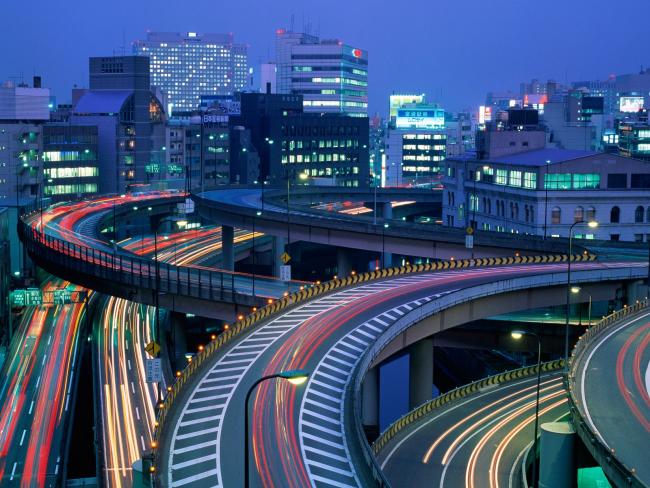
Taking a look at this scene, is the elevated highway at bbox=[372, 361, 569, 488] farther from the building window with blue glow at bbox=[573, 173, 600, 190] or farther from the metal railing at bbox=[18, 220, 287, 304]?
the building window with blue glow at bbox=[573, 173, 600, 190]

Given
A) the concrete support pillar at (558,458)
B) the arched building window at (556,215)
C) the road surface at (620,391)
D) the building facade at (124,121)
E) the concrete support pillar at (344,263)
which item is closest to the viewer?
the road surface at (620,391)

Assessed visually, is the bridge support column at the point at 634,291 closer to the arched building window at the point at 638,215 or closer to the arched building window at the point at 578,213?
the arched building window at the point at 578,213

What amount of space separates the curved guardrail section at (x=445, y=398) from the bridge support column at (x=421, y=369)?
5939 millimetres

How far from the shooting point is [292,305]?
6194 centimetres

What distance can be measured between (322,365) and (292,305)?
1387 centimetres

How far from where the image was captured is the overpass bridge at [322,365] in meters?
34.9

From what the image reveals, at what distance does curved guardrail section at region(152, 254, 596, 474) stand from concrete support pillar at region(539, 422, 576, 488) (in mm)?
7786

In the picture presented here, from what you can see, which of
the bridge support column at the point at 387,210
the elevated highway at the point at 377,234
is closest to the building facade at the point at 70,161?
the bridge support column at the point at 387,210

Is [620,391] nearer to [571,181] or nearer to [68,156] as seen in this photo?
[571,181]

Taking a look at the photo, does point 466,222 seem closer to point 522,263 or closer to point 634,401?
point 522,263

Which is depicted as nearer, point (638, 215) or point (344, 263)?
point (638, 215)

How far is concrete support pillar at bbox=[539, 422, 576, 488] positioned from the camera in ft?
131

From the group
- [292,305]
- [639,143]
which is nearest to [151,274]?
[292,305]

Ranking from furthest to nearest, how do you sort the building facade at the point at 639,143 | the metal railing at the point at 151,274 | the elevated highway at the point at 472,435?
the building facade at the point at 639,143
the metal railing at the point at 151,274
the elevated highway at the point at 472,435
